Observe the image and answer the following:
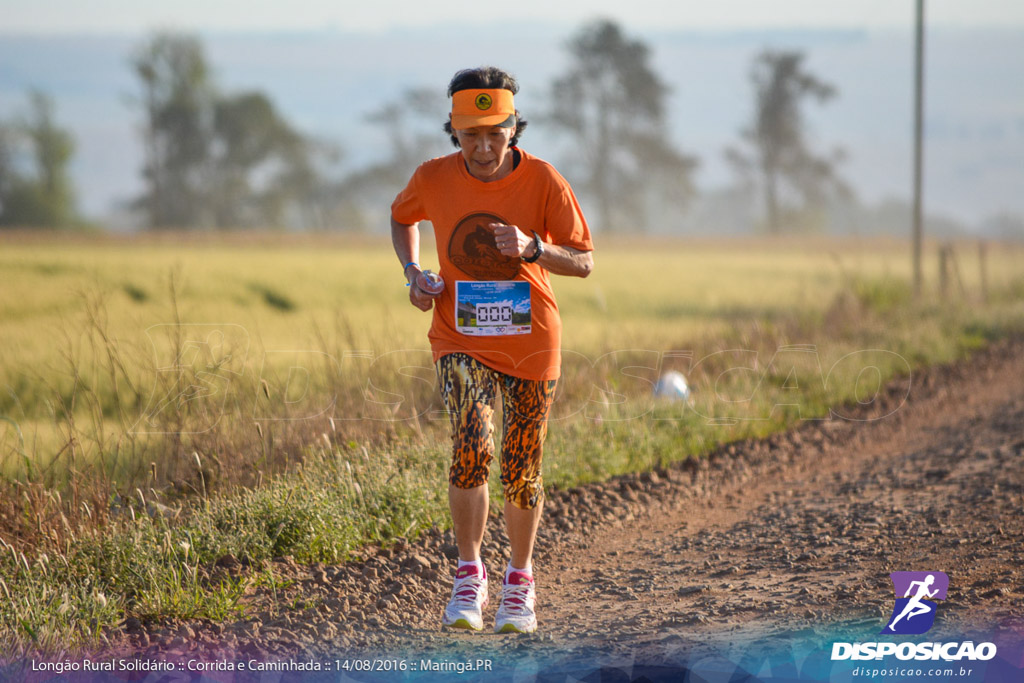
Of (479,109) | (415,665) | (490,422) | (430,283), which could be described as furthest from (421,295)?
(415,665)

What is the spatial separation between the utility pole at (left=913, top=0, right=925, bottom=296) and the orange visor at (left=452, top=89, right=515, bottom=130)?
16.0m

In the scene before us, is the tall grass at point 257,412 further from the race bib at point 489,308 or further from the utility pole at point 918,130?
the utility pole at point 918,130

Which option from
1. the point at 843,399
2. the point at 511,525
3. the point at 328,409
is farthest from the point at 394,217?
the point at 843,399

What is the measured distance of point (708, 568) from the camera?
5250mm

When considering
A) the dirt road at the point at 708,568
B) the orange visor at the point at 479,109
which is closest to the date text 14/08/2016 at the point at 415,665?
the dirt road at the point at 708,568

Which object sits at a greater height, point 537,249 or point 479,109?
point 479,109

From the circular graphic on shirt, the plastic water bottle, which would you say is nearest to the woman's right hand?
the plastic water bottle

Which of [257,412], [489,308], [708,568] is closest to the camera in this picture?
[489,308]

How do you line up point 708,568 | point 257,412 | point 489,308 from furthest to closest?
point 257,412, point 708,568, point 489,308

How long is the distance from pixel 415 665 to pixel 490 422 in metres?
0.95

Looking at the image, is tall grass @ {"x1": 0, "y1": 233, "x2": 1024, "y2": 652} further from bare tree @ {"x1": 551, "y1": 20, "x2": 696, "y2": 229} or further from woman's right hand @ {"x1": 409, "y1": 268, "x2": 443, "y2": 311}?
bare tree @ {"x1": 551, "y1": 20, "x2": 696, "y2": 229}

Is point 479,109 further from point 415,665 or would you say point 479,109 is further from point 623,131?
point 623,131

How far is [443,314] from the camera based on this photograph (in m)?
4.24

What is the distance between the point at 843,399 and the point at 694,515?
13.1ft
